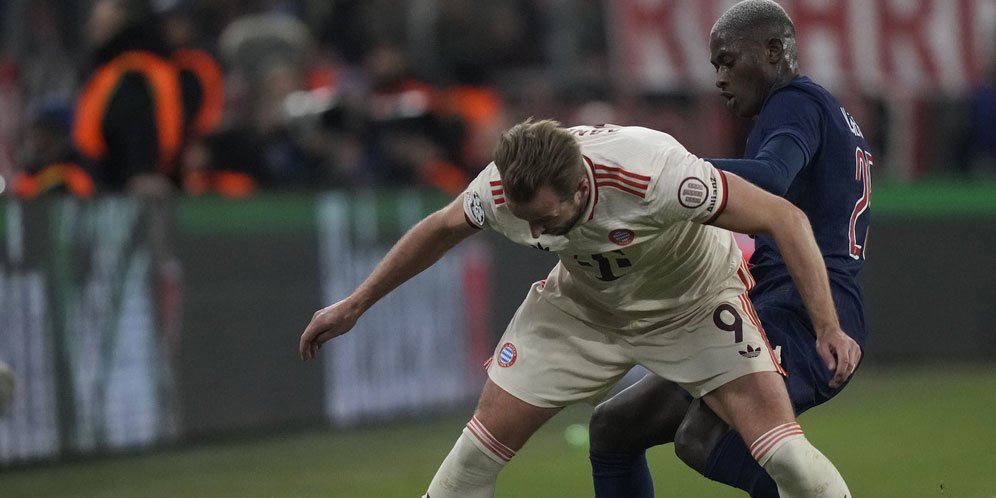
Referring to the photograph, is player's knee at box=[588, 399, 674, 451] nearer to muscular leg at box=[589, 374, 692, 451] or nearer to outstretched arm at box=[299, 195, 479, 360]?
muscular leg at box=[589, 374, 692, 451]

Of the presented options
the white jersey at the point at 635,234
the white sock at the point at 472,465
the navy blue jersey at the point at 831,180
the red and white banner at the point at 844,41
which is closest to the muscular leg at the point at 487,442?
the white sock at the point at 472,465

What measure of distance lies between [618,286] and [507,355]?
1.66 ft

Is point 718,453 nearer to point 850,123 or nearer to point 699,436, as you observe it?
point 699,436

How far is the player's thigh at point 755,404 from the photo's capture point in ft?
18.4

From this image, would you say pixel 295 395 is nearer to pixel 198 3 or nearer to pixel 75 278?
pixel 75 278

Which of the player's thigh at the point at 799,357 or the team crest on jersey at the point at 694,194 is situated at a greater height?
the team crest on jersey at the point at 694,194

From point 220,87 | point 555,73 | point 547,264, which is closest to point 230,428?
point 220,87

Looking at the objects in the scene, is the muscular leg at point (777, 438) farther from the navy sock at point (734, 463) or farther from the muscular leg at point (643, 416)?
the muscular leg at point (643, 416)

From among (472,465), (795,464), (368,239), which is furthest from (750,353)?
(368,239)

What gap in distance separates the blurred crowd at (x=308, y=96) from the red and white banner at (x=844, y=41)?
1.89 feet

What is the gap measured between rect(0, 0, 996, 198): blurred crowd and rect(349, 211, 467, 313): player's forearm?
4.12 meters

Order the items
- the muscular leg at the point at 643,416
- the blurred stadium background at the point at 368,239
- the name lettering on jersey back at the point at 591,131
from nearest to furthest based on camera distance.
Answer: the name lettering on jersey back at the point at 591,131 < the muscular leg at the point at 643,416 < the blurred stadium background at the point at 368,239

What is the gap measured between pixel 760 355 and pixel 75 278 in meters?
5.03

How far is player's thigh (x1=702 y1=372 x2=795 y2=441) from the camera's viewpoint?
5.61 m
